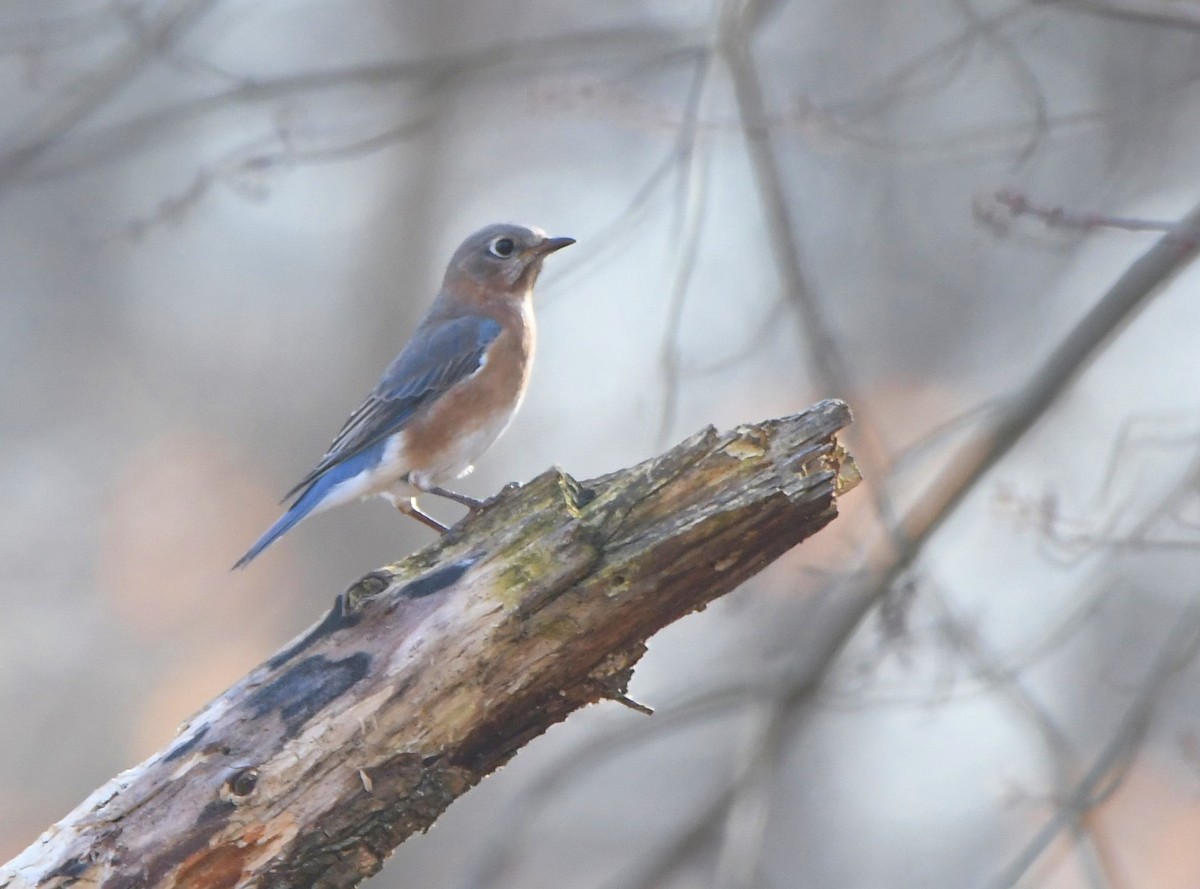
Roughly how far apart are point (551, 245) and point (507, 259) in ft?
0.66

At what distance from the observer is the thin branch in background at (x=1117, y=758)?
497 centimetres

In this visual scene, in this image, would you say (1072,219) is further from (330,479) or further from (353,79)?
(353,79)

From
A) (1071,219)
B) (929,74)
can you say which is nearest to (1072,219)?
(1071,219)

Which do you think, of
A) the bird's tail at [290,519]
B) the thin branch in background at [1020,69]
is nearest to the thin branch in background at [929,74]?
the thin branch in background at [1020,69]

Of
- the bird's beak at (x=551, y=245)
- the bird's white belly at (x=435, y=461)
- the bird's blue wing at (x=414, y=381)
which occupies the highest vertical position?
the bird's beak at (x=551, y=245)

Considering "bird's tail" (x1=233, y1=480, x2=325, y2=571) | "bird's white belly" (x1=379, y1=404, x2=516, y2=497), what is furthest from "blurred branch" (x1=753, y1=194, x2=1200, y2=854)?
"bird's tail" (x1=233, y1=480, x2=325, y2=571)

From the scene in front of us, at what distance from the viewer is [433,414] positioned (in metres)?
5.64

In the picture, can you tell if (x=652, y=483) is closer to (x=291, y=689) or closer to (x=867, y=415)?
(x=291, y=689)

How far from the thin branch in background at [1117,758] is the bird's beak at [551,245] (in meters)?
2.86

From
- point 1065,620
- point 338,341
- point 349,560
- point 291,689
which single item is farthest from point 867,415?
point 338,341

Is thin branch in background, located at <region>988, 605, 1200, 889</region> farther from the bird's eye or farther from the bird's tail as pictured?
the bird's eye

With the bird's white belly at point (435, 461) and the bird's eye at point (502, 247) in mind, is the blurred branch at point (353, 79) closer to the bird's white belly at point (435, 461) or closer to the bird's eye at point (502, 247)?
the bird's eye at point (502, 247)

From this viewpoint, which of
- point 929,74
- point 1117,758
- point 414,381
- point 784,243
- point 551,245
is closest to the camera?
point 1117,758

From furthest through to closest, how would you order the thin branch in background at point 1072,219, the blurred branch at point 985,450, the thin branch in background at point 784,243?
the thin branch in background at point 784,243 < the blurred branch at point 985,450 < the thin branch in background at point 1072,219
